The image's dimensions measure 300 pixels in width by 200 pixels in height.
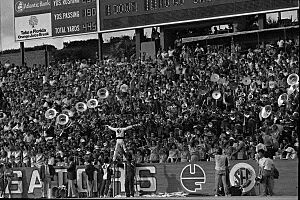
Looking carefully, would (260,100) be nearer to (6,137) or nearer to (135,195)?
(135,195)

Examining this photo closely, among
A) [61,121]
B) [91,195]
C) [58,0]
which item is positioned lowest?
[91,195]

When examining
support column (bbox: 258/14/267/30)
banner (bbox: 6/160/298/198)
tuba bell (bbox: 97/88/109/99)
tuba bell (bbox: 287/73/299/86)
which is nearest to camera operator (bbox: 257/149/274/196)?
banner (bbox: 6/160/298/198)

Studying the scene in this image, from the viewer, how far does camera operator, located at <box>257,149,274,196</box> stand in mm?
23297

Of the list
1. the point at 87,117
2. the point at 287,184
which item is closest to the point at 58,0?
the point at 87,117

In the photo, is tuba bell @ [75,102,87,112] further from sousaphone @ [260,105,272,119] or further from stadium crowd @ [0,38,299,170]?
sousaphone @ [260,105,272,119]

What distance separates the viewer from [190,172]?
2538 centimetres

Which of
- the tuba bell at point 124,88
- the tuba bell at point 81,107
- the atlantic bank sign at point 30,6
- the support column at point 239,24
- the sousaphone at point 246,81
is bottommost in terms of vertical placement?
the tuba bell at point 81,107

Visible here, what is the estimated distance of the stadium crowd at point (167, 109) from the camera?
2622 centimetres

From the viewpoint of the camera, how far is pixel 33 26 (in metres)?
42.7

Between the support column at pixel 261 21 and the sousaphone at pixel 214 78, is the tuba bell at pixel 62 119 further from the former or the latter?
the support column at pixel 261 21

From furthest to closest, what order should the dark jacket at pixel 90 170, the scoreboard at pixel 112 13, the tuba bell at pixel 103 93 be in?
the scoreboard at pixel 112 13
the tuba bell at pixel 103 93
the dark jacket at pixel 90 170

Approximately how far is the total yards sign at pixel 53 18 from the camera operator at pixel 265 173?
1851 cm

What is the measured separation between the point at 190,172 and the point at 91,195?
356 cm

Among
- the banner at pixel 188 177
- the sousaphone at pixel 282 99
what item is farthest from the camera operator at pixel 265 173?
the sousaphone at pixel 282 99
